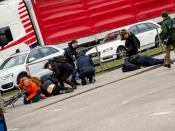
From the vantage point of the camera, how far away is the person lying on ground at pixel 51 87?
20.5 meters

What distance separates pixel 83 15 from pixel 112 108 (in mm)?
19748

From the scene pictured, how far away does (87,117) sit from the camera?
43.2ft

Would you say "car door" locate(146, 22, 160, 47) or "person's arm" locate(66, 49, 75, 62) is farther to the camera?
"car door" locate(146, 22, 160, 47)

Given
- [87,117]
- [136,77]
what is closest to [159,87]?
[87,117]

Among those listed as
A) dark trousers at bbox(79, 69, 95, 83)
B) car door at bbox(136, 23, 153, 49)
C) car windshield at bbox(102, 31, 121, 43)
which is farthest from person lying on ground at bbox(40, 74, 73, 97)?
car windshield at bbox(102, 31, 121, 43)

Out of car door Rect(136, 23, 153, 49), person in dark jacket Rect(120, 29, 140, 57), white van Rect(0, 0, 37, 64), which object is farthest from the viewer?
white van Rect(0, 0, 37, 64)

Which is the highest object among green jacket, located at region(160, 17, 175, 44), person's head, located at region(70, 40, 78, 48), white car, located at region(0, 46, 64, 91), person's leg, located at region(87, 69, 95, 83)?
green jacket, located at region(160, 17, 175, 44)

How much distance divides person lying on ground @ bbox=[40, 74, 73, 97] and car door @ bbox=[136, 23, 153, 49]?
348 inches

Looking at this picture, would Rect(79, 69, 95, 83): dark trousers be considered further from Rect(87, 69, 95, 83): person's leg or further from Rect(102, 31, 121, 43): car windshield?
Rect(102, 31, 121, 43): car windshield

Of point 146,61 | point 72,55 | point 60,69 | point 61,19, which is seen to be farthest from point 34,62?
point 61,19

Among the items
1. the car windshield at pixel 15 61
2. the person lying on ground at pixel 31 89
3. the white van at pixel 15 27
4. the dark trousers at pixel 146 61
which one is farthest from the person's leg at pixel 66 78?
the white van at pixel 15 27

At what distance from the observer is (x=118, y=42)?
29.2 m

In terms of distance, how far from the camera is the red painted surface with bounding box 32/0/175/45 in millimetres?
32219

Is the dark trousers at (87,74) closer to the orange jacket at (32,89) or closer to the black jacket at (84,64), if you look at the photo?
the black jacket at (84,64)
